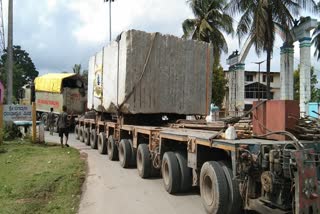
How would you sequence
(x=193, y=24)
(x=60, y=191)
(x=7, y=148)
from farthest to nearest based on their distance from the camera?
(x=193, y=24)
(x=7, y=148)
(x=60, y=191)

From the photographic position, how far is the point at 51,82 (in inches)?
1089

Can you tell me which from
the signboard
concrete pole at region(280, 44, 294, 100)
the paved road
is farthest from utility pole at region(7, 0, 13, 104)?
concrete pole at region(280, 44, 294, 100)

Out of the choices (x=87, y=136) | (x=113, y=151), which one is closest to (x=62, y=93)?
(x=87, y=136)

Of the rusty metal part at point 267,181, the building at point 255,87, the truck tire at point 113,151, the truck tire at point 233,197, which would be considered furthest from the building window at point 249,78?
the rusty metal part at point 267,181

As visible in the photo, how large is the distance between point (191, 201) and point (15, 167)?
19.2 feet

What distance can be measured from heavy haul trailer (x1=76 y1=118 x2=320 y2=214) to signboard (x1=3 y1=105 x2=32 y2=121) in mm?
10359

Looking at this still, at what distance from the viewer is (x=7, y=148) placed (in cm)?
1584

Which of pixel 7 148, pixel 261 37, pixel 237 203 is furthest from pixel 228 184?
pixel 261 37

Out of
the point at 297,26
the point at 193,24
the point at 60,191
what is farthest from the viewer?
the point at 193,24

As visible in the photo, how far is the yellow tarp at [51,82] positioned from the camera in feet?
88.0

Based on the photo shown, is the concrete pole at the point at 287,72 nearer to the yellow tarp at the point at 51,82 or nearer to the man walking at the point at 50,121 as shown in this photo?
the yellow tarp at the point at 51,82

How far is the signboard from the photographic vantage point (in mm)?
17797

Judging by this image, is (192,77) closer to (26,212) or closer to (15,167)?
(15,167)

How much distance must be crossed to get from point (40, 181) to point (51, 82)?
18903 mm
